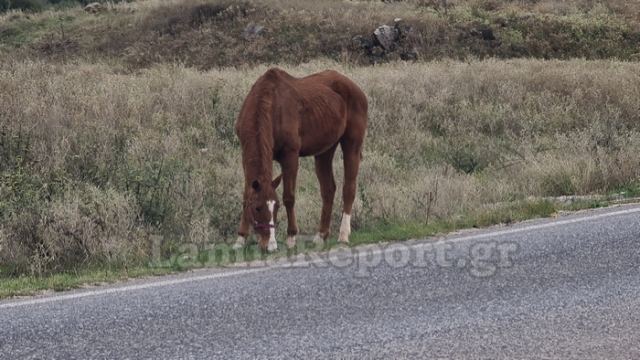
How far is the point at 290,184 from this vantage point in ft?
28.1

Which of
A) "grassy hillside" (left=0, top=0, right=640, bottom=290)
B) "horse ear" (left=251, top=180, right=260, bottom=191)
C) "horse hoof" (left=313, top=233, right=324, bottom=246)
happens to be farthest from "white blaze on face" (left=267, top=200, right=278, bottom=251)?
"grassy hillside" (left=0, top=0, right=640, bottom=290)

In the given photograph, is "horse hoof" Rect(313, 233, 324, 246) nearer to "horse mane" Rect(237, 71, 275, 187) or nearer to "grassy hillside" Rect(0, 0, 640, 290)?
"grassy hillside" Rect(0, 0, 640, 290)

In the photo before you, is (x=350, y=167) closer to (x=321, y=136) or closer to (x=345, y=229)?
(x=321, y=136)

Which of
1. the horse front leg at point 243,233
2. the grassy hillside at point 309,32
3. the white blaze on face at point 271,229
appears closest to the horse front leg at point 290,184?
the horse front leg at point 243,233

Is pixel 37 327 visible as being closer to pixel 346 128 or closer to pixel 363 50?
pixel 346 128

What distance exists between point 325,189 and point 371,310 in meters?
3.73

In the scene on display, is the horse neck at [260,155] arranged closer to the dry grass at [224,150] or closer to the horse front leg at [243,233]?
the horse front leg at [243,233]

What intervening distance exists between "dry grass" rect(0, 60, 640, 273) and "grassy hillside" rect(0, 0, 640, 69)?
882 centimetres

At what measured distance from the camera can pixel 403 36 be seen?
32.6 meters

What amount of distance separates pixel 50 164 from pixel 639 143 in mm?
10271

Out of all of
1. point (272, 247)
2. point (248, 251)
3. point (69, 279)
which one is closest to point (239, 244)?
point (248, 251)

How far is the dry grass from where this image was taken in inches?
359

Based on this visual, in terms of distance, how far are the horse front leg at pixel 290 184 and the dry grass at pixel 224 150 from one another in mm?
999

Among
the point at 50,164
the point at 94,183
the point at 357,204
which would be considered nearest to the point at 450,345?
the point at 357,204
